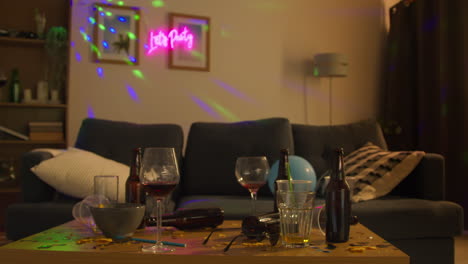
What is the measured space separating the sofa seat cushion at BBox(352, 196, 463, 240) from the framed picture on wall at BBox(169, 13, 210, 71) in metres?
2.47

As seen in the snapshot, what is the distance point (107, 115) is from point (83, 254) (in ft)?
10.3

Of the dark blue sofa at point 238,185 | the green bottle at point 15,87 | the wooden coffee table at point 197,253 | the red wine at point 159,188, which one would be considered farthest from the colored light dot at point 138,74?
the red wine at point 159,188

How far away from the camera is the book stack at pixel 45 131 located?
388 centimetres

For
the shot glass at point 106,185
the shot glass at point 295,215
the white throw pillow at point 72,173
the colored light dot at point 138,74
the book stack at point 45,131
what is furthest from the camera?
the colored light dot at point 138,74

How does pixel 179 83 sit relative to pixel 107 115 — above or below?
above

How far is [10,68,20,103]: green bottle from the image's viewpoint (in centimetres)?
385

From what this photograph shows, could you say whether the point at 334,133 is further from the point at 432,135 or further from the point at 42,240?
the point at 42,240

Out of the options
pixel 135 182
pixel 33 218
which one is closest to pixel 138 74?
pixel 33 218

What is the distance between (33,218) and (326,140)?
179 centimetres

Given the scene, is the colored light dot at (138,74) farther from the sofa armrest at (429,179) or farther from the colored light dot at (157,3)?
the sofa armrest at (429,179)

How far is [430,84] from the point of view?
4273 millimetres

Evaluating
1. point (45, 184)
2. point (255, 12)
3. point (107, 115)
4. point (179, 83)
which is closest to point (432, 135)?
point (255, 12)

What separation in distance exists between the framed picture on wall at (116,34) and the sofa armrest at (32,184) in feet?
6.09

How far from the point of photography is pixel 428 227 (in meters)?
Result: 2.20
